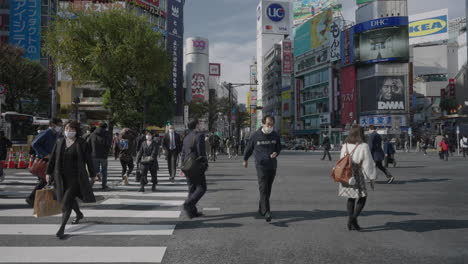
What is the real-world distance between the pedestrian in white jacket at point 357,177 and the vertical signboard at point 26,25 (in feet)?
156

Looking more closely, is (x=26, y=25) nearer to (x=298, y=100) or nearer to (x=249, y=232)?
(x=249, y=232)

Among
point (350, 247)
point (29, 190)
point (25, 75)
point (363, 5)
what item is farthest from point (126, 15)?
point (363, 5)

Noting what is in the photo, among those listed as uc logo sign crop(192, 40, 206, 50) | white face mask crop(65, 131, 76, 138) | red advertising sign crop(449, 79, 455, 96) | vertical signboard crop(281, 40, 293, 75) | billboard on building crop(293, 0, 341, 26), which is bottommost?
white face mask crop(65, 131, 76, 138)

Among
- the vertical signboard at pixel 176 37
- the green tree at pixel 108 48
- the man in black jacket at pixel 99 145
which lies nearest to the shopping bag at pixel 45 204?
the man in black jacket at pixel 99 145

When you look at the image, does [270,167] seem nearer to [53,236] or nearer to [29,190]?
[53,236]

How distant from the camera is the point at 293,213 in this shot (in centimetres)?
671

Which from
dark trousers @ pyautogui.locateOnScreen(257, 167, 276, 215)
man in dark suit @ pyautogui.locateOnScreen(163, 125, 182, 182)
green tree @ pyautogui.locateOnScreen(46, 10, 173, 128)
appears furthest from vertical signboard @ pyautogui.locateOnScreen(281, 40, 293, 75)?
dark trousers @ pyautogui.locateOnScreen(257, 167, 276, 215)

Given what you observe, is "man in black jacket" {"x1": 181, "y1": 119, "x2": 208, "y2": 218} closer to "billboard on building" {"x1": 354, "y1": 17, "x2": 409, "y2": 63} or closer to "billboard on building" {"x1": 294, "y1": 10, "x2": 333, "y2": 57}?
"billboard on building" {"x1": 354, "y1": 17, "x2": 409, "y2": 63}

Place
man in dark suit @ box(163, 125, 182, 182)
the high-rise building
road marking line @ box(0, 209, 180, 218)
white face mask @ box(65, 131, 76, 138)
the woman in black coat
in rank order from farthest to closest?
the high-rise building < man in dark suit @ box(163, 125, 182, 182) < road marking line @ box(0, 209, 180, 218) < white face mask @ box(65, 131, 76, 138) < the woman in black coat

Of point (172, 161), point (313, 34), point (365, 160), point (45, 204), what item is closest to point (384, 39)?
point (313, 34)

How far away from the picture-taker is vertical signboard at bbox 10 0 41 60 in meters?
44.6

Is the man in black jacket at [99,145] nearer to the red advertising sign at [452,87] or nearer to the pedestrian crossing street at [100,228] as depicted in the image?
the pedestrian crossing street at [100,228]

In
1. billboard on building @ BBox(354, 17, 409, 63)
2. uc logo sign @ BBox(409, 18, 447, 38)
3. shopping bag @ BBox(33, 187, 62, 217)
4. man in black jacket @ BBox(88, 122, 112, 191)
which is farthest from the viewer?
uc logo sign @ BBox(409, 18, 447, 38)

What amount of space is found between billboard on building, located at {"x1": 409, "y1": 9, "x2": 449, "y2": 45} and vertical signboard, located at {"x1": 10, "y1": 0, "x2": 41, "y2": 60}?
247ft
